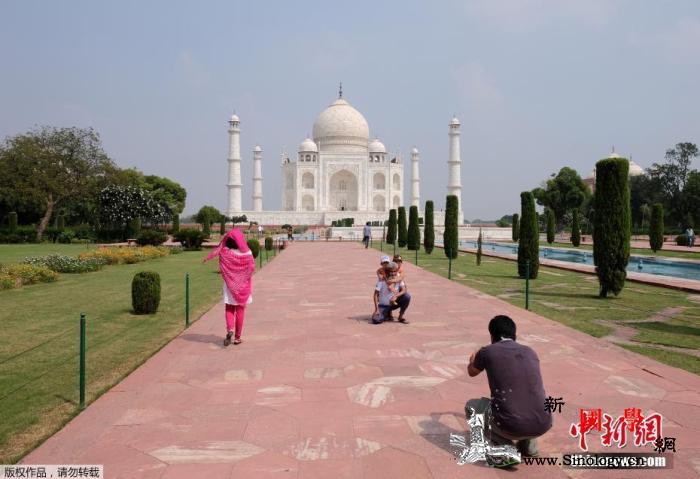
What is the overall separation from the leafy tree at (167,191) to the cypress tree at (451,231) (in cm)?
3397

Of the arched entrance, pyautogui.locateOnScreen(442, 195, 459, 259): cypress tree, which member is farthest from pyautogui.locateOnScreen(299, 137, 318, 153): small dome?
pyautogui.locateOnScreen(442, 195, 459, 259): cypress tree

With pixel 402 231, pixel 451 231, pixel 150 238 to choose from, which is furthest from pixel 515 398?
pixel 402 231

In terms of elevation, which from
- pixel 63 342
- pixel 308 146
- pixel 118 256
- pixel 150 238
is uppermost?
pixel 308 146

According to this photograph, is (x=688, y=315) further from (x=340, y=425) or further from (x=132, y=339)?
(x=132, y=339)

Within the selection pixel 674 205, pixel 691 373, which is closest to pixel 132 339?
pixel 691 373

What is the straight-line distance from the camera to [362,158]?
54094 mm

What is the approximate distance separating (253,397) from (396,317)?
128 inches

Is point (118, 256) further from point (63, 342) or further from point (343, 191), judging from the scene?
point (343, 191)

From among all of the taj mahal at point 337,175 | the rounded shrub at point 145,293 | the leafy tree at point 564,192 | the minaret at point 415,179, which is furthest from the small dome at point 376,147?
the rounded shrub at point 145,293

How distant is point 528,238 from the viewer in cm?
1181

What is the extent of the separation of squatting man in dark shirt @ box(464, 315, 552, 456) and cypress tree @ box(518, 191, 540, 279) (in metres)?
9.03

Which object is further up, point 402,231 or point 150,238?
point 402,231

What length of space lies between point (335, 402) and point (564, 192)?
46991mm

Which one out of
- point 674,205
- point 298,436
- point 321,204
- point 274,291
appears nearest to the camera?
point 298,436
